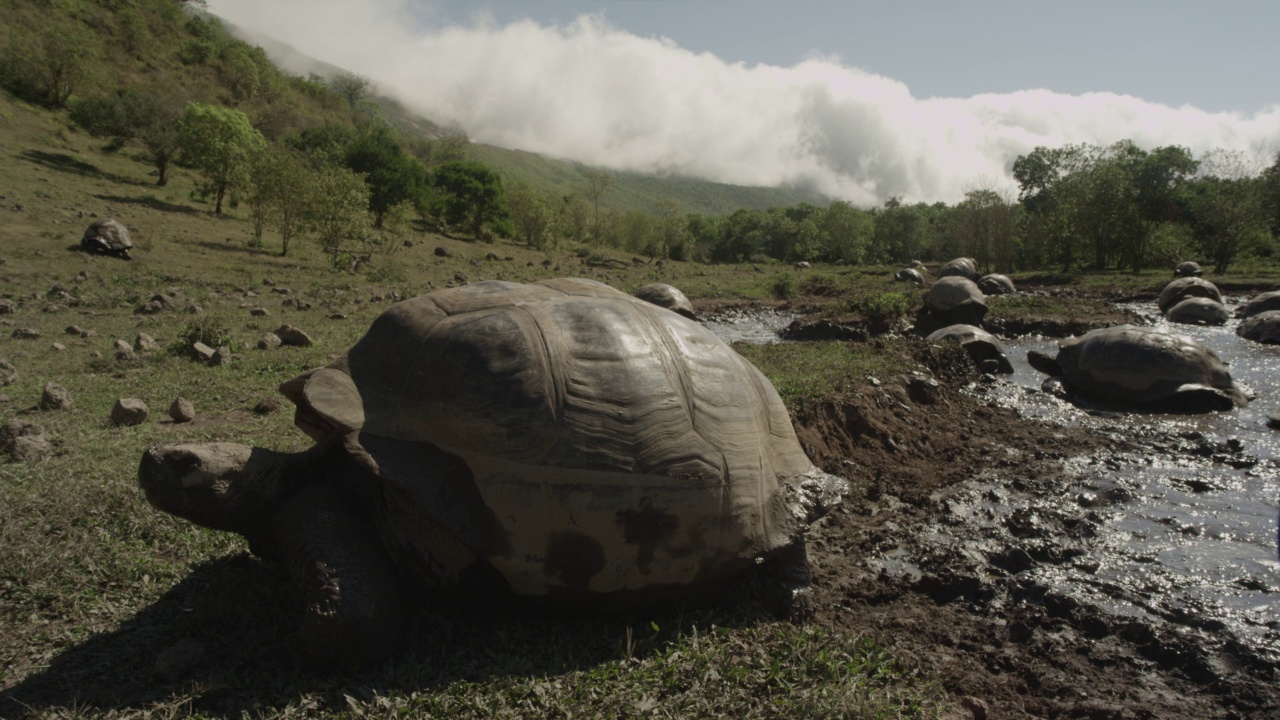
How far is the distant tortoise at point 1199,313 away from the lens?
18250 mm

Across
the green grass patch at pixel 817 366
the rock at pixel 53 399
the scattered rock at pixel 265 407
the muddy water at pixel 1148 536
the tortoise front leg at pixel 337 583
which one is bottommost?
the rock at pixel 53 399

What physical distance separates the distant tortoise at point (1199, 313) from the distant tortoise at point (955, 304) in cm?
624

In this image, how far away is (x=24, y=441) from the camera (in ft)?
16.6

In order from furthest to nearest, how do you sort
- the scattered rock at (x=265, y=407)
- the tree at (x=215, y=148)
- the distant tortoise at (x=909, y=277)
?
the distant tortoise at (x=909, y=277) < the tree at (x=215, y=148) < the scattered rock at (x=265, y=407)

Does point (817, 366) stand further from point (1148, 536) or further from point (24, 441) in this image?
point (24, 441)

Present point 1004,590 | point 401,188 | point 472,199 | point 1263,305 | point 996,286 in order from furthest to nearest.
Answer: point 472,199
point 401,188
point 996,286
point 1263,305
point 1004,590

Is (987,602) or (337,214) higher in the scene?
(337,214)

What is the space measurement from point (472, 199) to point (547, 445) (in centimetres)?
3817

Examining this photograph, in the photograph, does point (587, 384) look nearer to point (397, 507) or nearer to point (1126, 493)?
point (397, 507)

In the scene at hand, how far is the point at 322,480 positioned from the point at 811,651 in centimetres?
273

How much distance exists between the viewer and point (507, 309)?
365 centimetres

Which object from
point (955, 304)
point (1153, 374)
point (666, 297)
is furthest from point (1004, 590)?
point (955, 304)

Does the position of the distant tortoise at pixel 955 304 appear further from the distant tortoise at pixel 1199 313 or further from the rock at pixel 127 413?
the rock at pixel 127 413

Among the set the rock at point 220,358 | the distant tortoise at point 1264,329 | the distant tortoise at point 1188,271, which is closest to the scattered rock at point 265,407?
the rock at point 220,358
